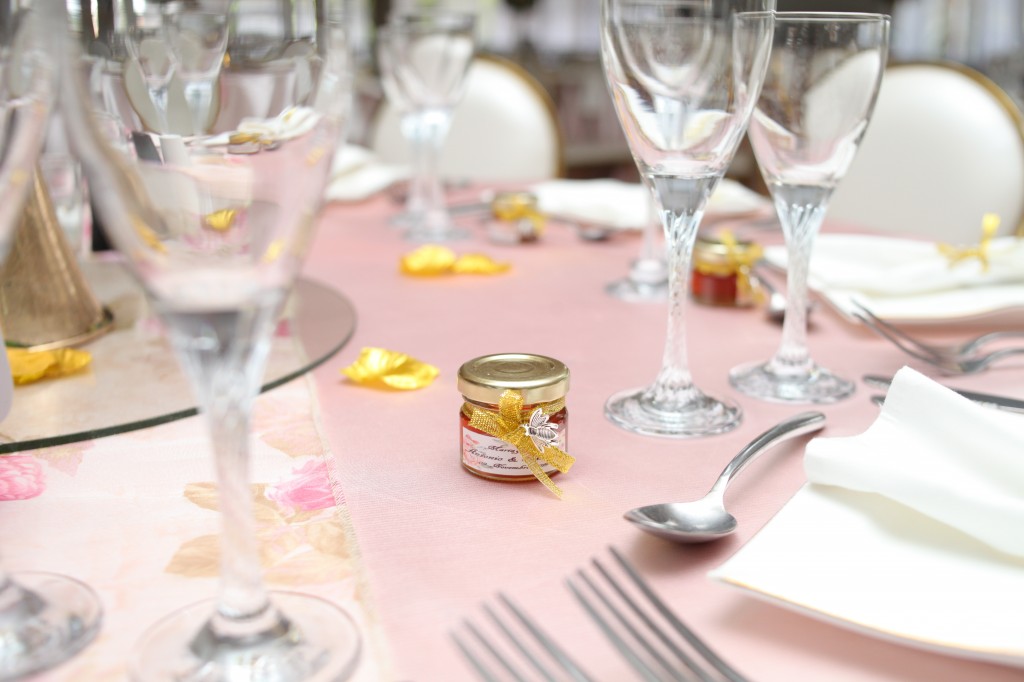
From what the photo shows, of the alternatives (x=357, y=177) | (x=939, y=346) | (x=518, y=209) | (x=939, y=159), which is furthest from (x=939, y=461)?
(x=939, y=159)

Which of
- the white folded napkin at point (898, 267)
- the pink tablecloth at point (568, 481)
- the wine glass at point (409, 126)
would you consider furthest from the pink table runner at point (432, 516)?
the wine glass at point (409, 126)

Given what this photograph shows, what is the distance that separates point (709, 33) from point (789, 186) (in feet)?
0.55

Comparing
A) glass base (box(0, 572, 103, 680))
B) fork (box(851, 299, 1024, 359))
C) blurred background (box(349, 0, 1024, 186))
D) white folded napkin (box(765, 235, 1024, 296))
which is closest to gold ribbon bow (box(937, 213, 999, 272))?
white folded napkin (box(765, 235, 1024, 296))

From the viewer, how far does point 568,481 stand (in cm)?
59

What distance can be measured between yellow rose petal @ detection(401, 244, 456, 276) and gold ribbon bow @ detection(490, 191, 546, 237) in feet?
0.68

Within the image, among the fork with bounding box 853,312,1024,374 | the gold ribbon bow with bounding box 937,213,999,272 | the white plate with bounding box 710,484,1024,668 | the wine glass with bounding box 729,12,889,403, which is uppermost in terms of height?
A: the wine glass with bounding box 729,12,889,403

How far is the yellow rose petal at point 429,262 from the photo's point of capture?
1.10 metres

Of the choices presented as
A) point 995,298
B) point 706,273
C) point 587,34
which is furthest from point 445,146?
point 587,34

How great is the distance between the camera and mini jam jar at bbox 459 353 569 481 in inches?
22.8

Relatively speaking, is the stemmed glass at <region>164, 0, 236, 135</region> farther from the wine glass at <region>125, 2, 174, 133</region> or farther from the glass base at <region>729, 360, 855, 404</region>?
the glass base at <region>729, 360, 855, 404</region>

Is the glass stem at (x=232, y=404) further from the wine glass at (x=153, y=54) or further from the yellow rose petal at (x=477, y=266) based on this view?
the yellow rose petal at (x=477, y=266)

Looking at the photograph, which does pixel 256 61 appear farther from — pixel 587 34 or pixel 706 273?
pixel 587 34

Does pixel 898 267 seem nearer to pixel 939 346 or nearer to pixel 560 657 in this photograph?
pixel 939 346

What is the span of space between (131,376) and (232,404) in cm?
40
